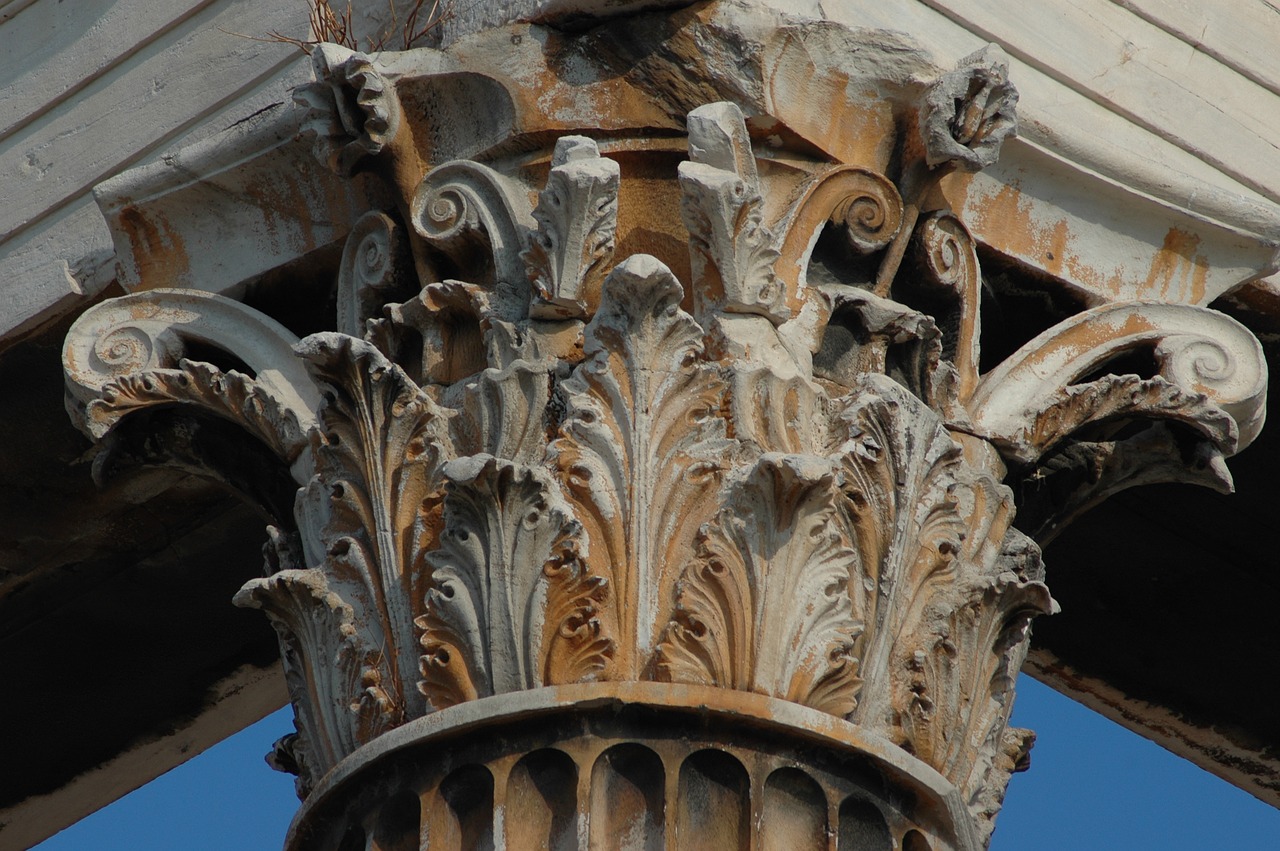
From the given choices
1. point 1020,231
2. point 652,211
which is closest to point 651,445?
point 652,211

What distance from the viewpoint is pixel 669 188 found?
23.7 feet

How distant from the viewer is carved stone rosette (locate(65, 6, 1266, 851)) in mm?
6355

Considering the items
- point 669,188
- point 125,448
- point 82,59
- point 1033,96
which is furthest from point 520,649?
point 82,59

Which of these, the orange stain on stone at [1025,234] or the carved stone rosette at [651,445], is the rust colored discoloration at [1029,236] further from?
the carved stone rosette at [651,445]

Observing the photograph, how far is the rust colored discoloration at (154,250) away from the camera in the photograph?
8.21 meters

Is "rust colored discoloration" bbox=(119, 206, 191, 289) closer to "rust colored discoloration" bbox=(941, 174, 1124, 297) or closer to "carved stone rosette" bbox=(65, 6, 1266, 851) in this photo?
"carved stone rosette" bbox=(65, 6, 1266, 851)

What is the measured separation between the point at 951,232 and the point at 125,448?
101 inches

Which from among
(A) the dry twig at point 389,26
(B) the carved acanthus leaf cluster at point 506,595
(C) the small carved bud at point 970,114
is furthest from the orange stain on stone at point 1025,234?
(B) the carved acanthus leaf cluster at point 506,595

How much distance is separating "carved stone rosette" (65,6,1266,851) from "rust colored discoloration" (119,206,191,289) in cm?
33

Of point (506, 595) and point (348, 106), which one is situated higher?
point (348, 106)

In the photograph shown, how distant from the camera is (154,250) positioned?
8.25 meters

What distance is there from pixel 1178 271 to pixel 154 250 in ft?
10.6

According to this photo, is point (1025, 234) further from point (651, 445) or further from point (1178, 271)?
point (651, 445)

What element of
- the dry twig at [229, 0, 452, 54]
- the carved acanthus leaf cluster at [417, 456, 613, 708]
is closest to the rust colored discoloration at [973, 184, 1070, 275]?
the dry twig at [229, 0, 452, 54]
